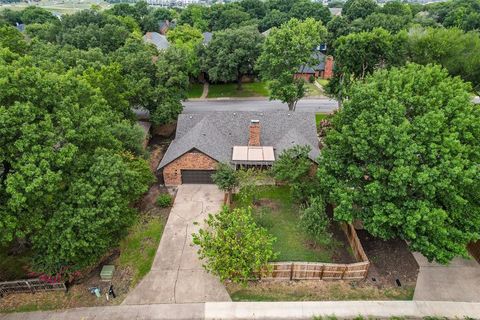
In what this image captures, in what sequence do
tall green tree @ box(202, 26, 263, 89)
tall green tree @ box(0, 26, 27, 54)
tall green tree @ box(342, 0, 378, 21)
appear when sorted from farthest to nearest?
1. tall green tree @ box(342, 0, 378, 21)
2. tall green tree @ box(202, 26, 263, 89)
3. tall green tree @ box(0, 26, 27, 54)

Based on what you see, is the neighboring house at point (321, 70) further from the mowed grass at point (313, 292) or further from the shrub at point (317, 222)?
the mowed grass at point (313, 292)

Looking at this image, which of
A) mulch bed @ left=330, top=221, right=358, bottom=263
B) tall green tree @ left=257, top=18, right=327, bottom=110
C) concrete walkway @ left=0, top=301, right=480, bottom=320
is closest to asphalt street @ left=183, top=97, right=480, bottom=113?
tall green tree @ left=257, top=18, right=327, bottom=110

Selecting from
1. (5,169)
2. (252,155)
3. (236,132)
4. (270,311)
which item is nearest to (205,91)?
(236,132)

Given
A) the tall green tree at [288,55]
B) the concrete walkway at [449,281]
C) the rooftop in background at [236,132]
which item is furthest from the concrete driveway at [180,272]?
the tall green tree at [288,55]

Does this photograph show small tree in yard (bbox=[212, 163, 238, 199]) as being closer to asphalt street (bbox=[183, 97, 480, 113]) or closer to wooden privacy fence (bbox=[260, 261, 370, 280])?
wooden privacy fence (bbox=[260, 261, 370, 280])

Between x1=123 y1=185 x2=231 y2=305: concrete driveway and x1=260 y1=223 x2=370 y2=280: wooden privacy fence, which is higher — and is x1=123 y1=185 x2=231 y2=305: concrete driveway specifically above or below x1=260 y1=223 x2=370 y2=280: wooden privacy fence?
below

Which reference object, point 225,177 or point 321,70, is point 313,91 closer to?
point 321,70
